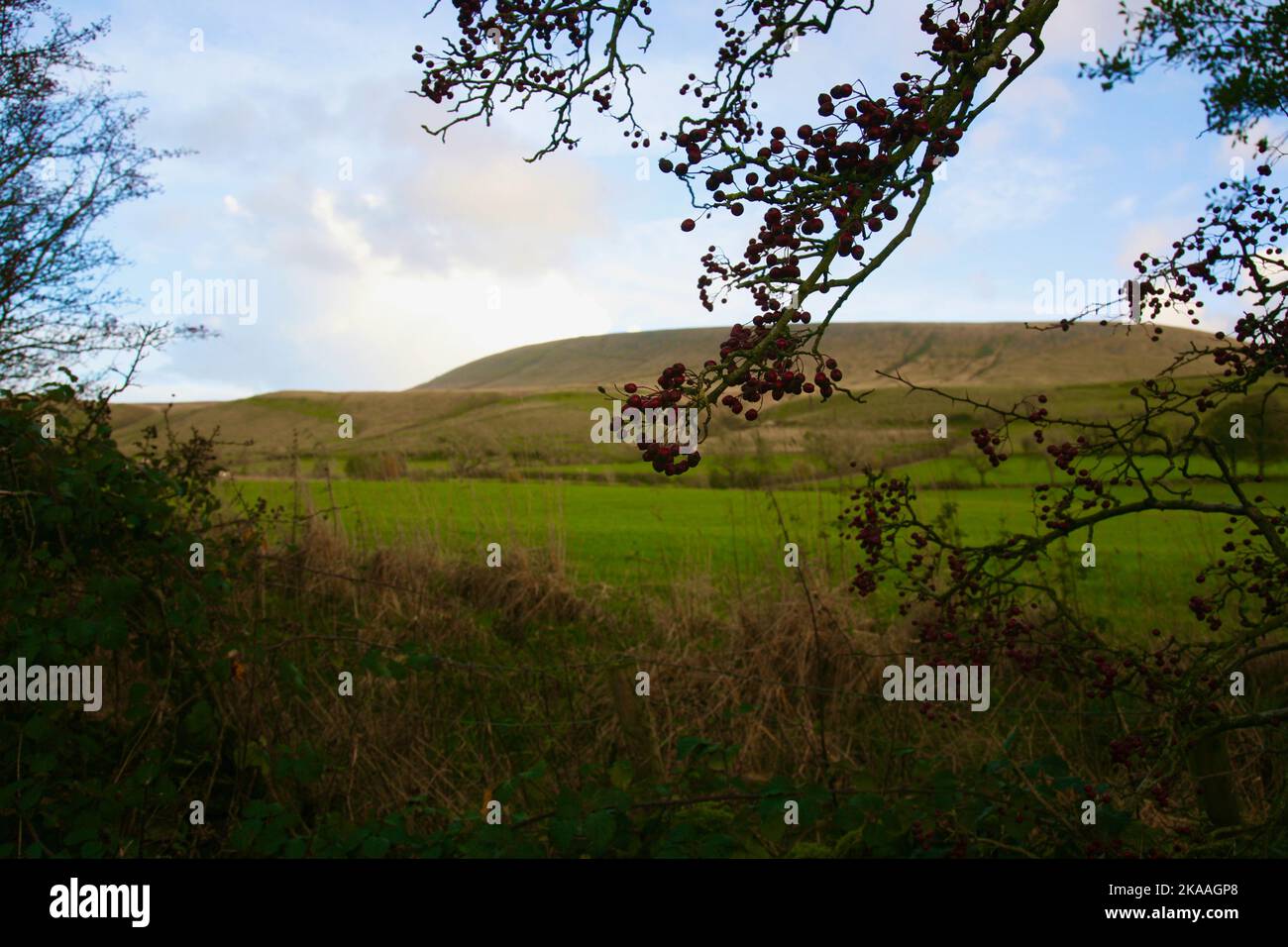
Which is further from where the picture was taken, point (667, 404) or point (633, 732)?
A: point (633, 732)

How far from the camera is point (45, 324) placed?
470 inches

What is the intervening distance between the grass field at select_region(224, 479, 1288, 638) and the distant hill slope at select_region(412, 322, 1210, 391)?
101ft

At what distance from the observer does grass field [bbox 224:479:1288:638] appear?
8680 mm

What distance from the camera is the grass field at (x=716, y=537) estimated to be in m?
8.68

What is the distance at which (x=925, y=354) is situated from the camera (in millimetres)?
65125

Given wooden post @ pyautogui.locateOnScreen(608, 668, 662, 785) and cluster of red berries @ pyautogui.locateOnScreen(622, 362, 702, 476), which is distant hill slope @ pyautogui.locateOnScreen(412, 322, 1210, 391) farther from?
cluster of red berries @ pyautogui.locateOnScreen(622, 362, 702, 476)

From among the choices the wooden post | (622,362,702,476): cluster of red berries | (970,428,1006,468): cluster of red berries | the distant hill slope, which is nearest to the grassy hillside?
the distant hill slope

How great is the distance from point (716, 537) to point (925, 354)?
186 ft

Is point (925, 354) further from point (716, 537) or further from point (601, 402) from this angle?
point (601, 402)

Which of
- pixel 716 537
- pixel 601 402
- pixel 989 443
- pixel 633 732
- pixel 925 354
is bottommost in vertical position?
pixel 633 732

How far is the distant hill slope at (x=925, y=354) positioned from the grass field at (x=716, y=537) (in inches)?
1218

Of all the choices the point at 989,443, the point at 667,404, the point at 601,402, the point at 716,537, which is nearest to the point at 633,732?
the point at 989,443
